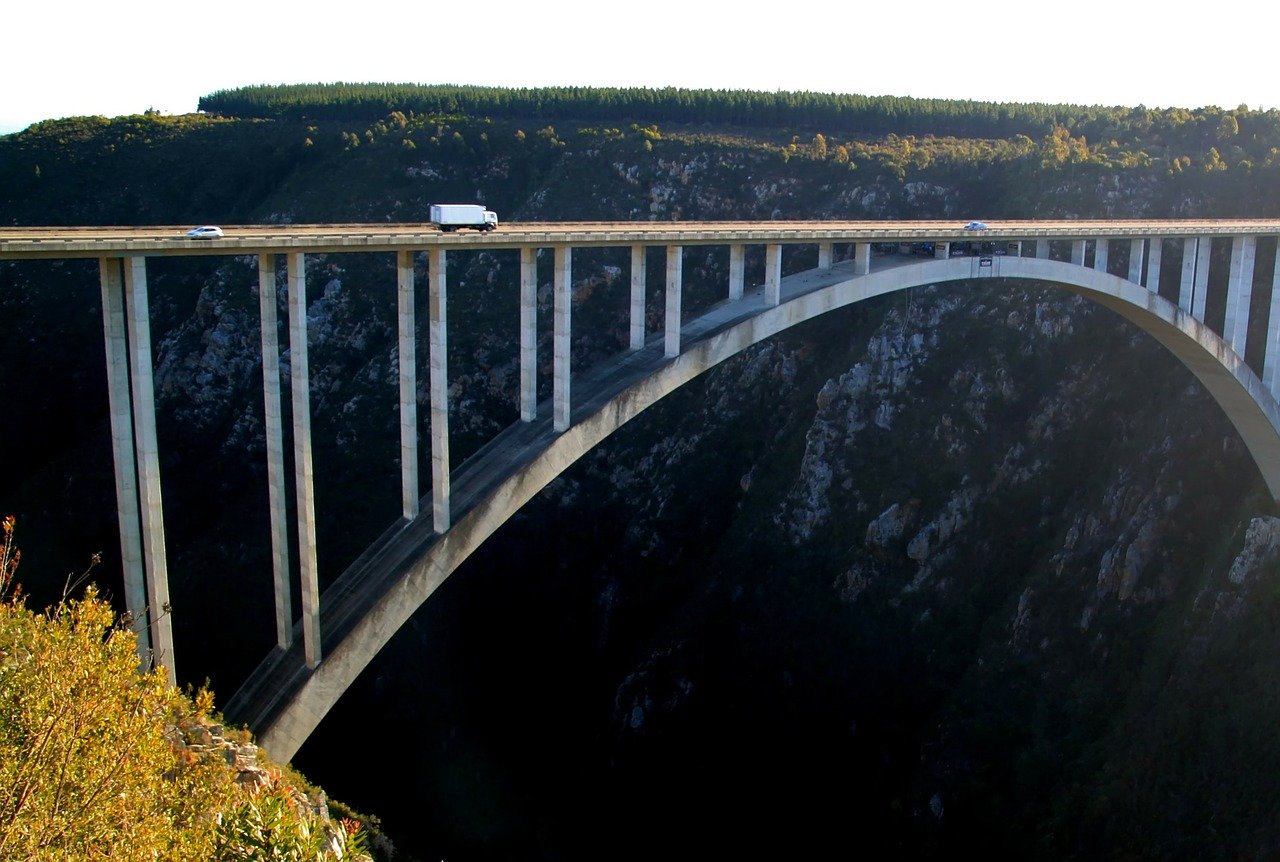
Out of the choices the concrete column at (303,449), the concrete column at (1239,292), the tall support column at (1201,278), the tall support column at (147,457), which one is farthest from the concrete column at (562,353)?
the concrete column at (1239,292)

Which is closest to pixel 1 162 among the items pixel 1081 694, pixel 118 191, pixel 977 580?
pixel 118 191

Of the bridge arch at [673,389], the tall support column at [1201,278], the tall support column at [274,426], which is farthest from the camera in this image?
the tall support column at [1201,278]

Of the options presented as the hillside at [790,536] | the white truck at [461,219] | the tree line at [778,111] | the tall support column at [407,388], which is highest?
the tree line at [778,111]

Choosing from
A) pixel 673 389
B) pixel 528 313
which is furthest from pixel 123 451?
pixel 673 389

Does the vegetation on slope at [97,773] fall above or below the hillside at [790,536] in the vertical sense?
above

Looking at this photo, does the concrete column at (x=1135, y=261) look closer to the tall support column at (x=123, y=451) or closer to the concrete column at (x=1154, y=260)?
→ the concrete column at (x=1154, y=260)

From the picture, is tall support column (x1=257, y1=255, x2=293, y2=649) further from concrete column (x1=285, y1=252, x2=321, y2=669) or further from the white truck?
the white truck

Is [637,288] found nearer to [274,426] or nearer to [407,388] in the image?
[407,388]

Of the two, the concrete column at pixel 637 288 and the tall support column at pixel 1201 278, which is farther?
the tall support column at pixel 1201 278
